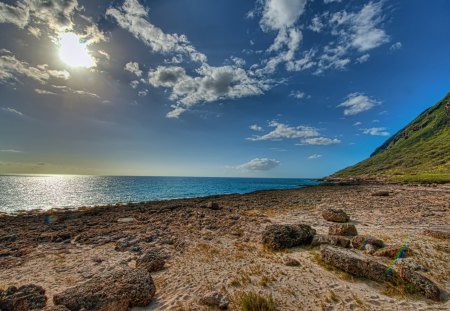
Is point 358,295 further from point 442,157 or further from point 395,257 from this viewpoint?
point 442,157

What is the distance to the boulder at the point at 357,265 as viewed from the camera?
9250mm

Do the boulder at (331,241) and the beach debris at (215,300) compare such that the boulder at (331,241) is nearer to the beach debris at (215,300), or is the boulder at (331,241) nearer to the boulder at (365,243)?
the boulder at (365,243)

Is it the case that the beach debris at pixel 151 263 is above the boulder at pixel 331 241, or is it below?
below

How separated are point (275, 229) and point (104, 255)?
39.6ft

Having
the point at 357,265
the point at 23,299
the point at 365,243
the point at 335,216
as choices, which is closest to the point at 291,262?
the point at 357,265

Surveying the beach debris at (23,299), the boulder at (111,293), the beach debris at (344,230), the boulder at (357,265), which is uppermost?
the beach debris at (344,230)

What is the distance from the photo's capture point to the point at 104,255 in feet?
45.8

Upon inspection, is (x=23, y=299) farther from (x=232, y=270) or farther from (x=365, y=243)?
(x=365, y=243)

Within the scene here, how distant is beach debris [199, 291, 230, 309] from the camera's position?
786 cm

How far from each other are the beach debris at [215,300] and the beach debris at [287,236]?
6542mm

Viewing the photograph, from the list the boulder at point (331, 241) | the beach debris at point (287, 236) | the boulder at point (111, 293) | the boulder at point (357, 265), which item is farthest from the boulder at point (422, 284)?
the boulder at point (111, 293)

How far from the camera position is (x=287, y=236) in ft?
46.0

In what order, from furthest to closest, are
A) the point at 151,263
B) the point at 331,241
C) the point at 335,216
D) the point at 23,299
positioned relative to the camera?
the point at 335,216
the point at 331,241
the point at 151,263
the point at 23,299

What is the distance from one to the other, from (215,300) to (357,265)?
6.98 m
